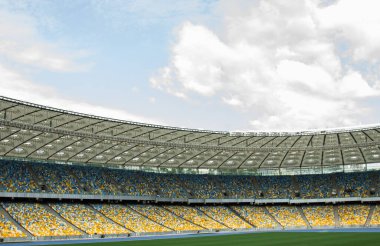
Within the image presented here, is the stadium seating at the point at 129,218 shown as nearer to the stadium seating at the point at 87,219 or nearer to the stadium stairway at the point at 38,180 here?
the stadium seating at the point at 87,219

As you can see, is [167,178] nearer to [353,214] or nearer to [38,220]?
[38,220]

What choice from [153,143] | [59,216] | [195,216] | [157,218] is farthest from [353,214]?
[59,216]

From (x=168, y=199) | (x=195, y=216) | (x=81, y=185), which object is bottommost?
(x=195, y=216)

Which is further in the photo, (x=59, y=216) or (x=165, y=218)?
(x=165, y=218)

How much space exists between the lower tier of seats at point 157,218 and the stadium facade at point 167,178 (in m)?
0.17

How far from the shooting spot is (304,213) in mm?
73750

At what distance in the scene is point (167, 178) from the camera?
75562mm

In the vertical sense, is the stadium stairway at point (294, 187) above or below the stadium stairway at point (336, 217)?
above

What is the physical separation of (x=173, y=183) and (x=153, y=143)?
64.1 ft

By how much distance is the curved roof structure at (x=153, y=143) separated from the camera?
45.8m

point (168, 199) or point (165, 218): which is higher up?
point (168, 199)

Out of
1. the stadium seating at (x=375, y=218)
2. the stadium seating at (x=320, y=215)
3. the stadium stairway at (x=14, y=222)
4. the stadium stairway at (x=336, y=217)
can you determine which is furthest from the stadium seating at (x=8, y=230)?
the stadium seating at (x=375, y=218)

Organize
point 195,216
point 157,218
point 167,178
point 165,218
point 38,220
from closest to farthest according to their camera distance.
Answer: point 38,220 → point 157,218 → point 165,218 → point 195,216 → point 167,178

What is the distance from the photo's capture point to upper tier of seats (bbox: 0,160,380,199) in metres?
58.0
